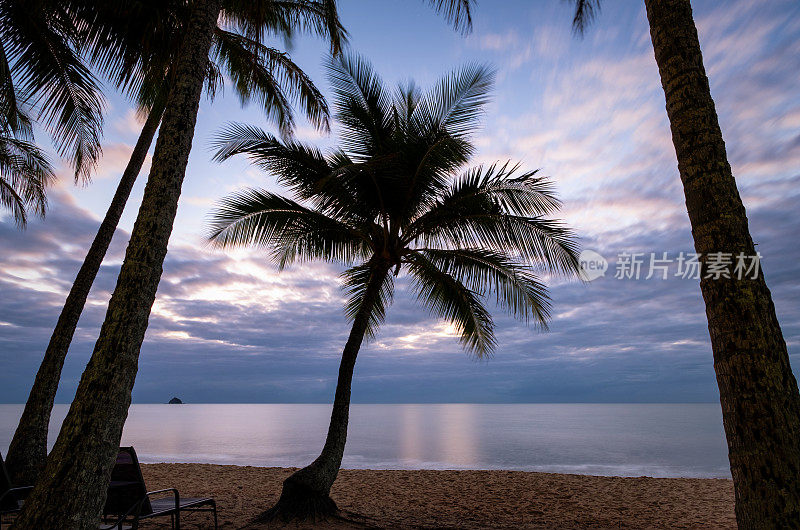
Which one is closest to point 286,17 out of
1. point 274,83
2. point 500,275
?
point 274,83

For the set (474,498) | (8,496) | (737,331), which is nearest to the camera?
(737,331)

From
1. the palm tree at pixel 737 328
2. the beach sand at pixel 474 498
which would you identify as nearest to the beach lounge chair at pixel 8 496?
the beach sand at pixel 474 498

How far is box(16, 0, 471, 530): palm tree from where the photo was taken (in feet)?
10.2

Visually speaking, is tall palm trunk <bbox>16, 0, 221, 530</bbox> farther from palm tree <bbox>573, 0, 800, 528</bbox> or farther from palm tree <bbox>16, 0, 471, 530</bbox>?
palm tree <bbox>573, 0, 800, 528</bbox>

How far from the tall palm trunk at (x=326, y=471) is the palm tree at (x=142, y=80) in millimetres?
3388

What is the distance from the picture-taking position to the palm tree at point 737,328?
8.88 feet

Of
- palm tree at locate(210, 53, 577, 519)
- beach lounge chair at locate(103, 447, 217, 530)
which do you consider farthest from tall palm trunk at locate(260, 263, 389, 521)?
beach lounge chair at locate(103, 447, 217, 530)

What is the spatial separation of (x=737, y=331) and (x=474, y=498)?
6.77 metres

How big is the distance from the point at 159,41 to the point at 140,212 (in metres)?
4.13

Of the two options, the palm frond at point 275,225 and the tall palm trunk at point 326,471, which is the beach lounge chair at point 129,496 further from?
the palm frond at point 275,225

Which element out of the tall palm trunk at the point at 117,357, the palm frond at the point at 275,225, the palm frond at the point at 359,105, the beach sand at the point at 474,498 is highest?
the palm frond at the point at 359,105

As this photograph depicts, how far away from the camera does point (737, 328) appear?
114 inches

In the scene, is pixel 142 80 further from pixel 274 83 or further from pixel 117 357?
pixel 117 357

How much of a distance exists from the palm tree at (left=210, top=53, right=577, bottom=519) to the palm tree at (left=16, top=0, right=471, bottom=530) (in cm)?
327
